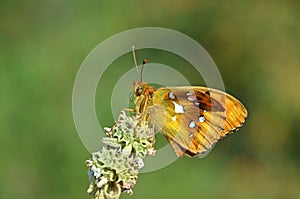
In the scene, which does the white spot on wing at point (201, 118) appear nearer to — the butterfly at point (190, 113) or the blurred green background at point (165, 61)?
the butterfly at point (190, 113)

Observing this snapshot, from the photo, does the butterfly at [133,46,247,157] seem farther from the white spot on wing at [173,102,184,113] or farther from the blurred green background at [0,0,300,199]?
the blurred green background at [0,0,300,199]

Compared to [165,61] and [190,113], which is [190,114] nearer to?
[190,113]

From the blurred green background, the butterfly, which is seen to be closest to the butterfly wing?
Answer: the butterfly

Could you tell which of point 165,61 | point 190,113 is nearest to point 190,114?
point 190,113

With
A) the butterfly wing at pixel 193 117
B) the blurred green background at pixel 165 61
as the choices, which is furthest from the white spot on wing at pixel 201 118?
the blurred green background at pixel 165 61

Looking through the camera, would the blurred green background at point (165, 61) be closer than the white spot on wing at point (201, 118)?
No

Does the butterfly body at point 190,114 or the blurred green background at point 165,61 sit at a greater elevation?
the blurred green background at point 165,61
